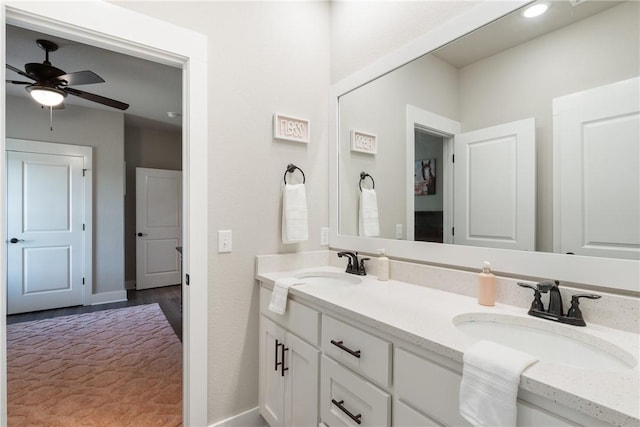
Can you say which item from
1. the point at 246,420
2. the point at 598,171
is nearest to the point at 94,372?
the point at 246,420

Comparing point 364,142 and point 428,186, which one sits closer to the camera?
point 428,186

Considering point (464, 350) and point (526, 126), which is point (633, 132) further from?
point (464, 350)

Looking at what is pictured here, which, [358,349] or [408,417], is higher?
[358,349]

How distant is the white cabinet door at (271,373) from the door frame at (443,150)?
0.87m

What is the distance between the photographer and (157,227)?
5.11m

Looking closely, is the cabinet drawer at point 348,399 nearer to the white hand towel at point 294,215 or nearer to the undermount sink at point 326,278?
the undermount sink at point 326,278

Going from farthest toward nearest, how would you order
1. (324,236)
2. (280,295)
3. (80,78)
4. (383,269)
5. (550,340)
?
1. (80,78)
2. (324,236)
3. (383,269)
4. (280,295)
5. (550,340)

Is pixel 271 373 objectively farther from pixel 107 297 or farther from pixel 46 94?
pixel 107 297

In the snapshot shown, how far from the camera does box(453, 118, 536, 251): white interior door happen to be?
1170 millimetres

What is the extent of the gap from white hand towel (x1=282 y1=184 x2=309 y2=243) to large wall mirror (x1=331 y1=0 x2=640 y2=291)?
16.5 inches

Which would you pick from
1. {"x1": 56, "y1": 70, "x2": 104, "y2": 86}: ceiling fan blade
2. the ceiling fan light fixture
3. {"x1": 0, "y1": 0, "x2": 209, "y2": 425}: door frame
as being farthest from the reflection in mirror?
the ceiling fan light fixture

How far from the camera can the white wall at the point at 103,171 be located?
397 cm

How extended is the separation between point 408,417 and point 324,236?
1.26 meters

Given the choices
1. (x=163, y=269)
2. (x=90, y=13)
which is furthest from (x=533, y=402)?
(x=163, y=269)
